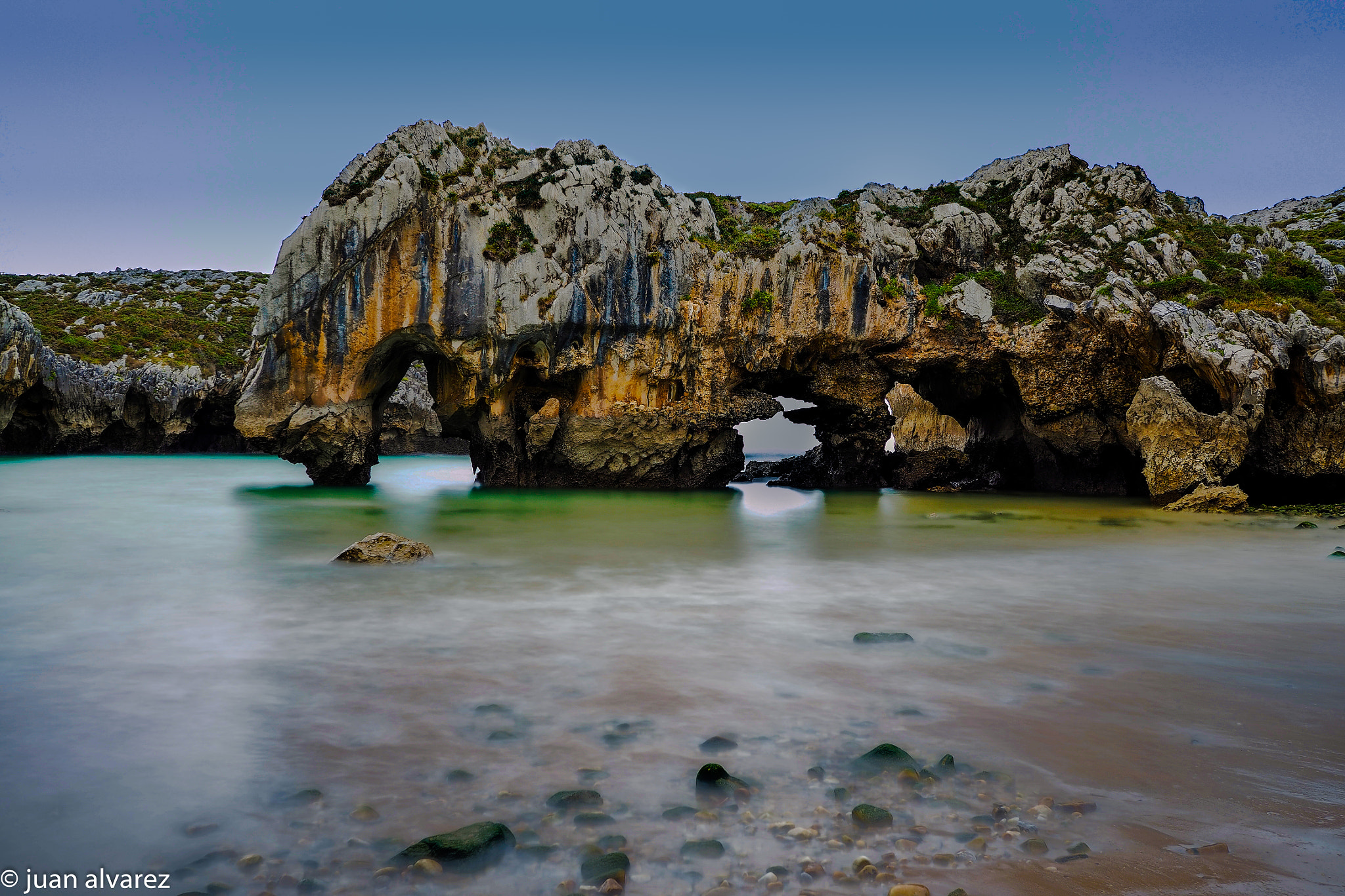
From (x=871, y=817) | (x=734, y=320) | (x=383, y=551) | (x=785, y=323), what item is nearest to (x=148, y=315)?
(x=734, y=320)

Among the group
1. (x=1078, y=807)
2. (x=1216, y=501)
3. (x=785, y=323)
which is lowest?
(x=1078, y=807)

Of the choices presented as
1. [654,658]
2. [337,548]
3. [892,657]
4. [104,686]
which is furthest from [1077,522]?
[104,686]

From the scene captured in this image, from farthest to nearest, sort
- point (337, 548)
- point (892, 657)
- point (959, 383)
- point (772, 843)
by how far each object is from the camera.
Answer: point (959, 383)
point (337, 548)
point (892, 657)
point (772, 843)

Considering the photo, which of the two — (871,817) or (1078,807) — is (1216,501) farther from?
(871,817)

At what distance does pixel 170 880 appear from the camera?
298 cm

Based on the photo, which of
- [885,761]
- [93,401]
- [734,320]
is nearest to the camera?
[885,761]

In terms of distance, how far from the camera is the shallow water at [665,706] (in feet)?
10.6

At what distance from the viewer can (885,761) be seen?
4016 mm

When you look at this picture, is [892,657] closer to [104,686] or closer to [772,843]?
[772,843]

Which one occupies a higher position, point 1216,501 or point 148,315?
point 148,315

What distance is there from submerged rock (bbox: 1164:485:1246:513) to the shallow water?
7766 mm

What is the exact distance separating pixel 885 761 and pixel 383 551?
799 centimetres

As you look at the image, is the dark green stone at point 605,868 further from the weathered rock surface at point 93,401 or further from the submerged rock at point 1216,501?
the weathered rock surface at point 93,401

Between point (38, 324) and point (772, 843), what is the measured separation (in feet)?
186
